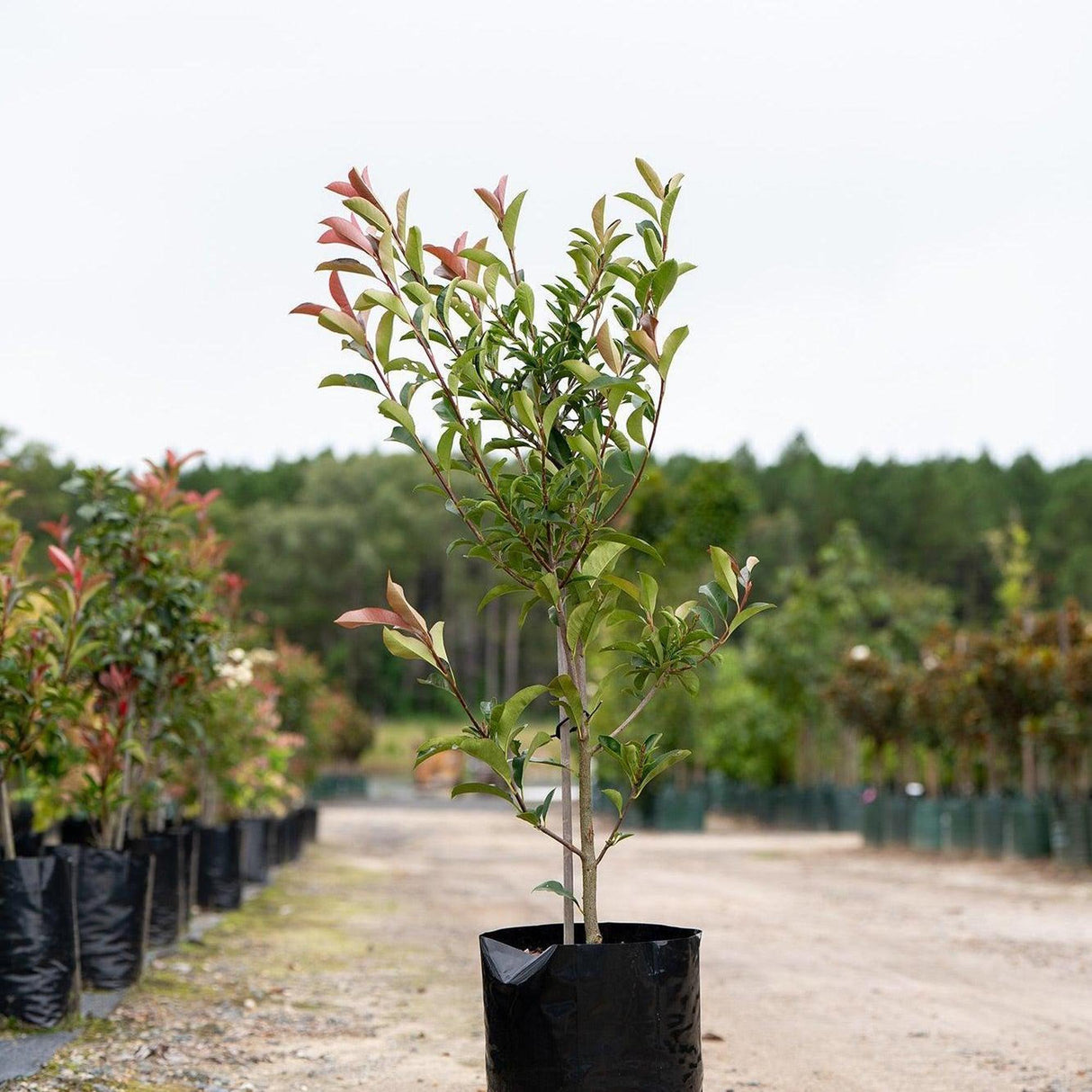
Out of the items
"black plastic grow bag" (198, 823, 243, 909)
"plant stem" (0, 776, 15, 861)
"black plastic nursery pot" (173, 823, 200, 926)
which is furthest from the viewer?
"black plastic grow bag" (198, 823, 243, 909)

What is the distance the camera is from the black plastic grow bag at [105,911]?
567 centimetres

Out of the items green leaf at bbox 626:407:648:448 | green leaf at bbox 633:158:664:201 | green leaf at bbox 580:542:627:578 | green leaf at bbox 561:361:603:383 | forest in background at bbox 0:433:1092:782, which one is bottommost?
green leaf at bbox 580:542:627:578

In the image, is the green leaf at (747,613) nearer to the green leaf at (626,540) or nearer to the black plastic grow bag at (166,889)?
the green leaf at (626,540)

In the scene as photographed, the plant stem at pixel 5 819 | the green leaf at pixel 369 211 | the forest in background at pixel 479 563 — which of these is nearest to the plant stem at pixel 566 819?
the green leaf at pixel 369 211

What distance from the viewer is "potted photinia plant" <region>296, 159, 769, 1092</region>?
10.4 ft

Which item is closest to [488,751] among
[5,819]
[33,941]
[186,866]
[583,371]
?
[583,371]

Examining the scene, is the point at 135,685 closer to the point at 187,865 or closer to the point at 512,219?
the point at 187,865

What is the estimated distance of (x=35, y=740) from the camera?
517 centimetres

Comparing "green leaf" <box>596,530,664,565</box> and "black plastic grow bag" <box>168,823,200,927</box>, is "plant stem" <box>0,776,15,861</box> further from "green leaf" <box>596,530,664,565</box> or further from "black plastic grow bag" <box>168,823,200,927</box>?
"green leaf" <box>596,530,664,565</box>

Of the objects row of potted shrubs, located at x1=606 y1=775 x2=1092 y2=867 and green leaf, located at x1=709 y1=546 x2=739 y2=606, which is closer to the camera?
green leaf, located at x1=709 y1=546 x2=739 y2=606

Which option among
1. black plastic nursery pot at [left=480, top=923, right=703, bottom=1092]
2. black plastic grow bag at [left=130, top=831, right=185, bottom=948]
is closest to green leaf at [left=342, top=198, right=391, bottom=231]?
black plastic nursery pot at [left=480, top=923, right=703, bottom=1092]

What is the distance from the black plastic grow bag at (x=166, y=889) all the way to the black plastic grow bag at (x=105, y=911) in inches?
34.0

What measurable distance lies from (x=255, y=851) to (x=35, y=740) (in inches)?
236

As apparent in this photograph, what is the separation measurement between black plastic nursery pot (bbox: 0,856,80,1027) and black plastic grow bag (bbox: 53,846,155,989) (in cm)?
75
